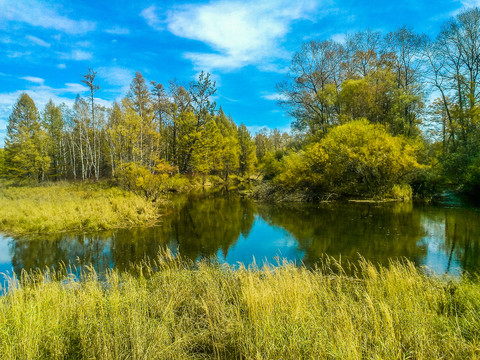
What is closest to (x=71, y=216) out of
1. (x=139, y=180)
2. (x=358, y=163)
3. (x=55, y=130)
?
(x=139, y=180)

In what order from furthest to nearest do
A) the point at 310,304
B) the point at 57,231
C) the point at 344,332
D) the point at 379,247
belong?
A: the point at 57,231 < the point at 379,247 < the point at 310,304 < the point at 344,332

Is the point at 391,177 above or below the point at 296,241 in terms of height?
above

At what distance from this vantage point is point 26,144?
31234 mm

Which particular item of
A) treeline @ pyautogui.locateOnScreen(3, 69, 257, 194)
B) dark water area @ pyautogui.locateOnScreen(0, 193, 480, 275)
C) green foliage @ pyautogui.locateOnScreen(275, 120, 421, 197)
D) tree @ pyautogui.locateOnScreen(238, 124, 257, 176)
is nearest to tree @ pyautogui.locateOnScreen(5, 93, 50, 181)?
treeline @ pyautogui.locateOnScreen(3, 69, 257, 194)

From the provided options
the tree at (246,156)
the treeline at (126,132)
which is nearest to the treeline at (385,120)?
the treeline at (126,132)

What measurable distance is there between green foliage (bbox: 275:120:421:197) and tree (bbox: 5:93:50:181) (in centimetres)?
3157

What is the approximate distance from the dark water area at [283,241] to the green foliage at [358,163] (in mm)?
5161

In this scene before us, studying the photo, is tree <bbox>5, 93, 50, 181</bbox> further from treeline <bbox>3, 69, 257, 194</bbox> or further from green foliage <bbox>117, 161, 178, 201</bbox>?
green foliage <bbox>117, 161, 178, 201</bbox>

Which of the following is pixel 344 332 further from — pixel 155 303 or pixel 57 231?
pixel 57 231

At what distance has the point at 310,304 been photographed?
4.37 meters

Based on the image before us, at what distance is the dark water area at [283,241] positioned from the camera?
866 cm

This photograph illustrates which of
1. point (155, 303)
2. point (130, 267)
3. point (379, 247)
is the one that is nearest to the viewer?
point (155, 303)

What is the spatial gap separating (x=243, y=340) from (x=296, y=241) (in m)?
7.83

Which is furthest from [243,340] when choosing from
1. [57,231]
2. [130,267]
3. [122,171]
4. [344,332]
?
[122,171]
